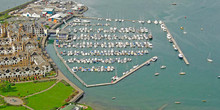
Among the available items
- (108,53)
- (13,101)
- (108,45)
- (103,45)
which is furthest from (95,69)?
(13,101)

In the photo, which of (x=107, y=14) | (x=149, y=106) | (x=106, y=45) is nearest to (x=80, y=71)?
(x=106, y=45)

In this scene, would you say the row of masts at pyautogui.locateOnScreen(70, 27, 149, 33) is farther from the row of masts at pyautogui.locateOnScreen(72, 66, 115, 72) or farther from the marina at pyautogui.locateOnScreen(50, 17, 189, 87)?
the row of masts at pyautogui.locateOnScreen(72, 66, 115, 72)

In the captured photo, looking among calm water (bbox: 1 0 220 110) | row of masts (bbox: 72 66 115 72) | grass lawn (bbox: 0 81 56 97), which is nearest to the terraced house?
grass lawn (bbox: 0 81 56 97)

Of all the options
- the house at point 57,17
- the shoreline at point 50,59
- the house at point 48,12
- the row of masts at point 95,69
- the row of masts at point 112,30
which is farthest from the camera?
the house at point 48,12

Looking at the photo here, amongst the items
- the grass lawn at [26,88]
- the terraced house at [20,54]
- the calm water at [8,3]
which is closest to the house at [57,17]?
the terraced house at [20,54]

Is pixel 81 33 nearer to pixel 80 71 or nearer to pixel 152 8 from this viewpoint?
pixel 80 71

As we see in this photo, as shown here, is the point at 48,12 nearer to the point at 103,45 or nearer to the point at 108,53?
the point at 103,45

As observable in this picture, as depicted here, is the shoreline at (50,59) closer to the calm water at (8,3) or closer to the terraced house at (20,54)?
the terraced house at (20,54)
